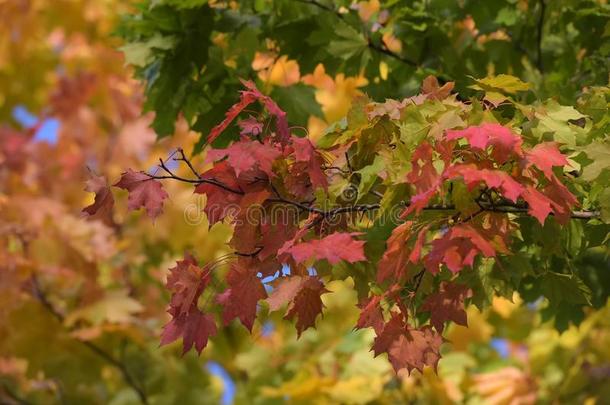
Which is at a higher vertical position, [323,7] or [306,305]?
[323,7]

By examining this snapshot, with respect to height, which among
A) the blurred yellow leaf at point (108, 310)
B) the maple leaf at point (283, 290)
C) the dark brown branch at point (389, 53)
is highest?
the blurred yellow leaf at point (108, 310)

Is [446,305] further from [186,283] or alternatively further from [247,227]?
[186,283]

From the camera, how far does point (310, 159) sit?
93.7 inches

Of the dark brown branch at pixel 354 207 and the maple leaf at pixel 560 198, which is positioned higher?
the dark brown branch at pixel 354 207

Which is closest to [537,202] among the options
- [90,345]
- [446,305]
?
[446,305]

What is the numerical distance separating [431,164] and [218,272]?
386 centimetres

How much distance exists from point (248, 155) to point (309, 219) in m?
0.27

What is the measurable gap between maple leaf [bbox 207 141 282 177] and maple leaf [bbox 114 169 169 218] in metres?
0.18

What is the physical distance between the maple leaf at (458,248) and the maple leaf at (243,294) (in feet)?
1.62

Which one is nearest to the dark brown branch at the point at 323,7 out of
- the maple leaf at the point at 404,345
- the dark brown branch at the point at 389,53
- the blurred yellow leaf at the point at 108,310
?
the dark brown branch at the point at 389,53

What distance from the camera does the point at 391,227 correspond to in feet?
9.18

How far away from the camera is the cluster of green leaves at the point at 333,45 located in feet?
12.2

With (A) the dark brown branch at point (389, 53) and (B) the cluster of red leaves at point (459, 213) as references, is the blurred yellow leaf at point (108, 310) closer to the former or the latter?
(A) the dark brown branch at point (389, 53)

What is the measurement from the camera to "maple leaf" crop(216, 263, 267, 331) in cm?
244
